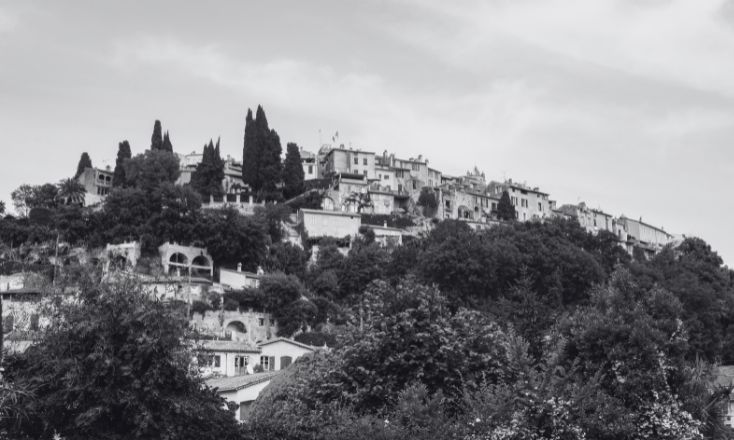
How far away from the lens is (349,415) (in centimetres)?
2633

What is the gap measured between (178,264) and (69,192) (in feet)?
84.3

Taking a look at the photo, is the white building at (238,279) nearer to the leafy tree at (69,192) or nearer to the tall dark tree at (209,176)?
the tall dark tree at (209,176)

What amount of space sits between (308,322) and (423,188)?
159 ft

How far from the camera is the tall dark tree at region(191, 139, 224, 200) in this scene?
331 feet

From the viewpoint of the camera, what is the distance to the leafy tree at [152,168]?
92.9 m

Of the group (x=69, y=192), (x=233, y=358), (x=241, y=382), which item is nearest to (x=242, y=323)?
(x=233, y=358)

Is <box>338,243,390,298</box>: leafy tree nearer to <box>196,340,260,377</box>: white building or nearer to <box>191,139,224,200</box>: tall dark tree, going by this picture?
<box>191,139,224,200</box>: tall dark tree

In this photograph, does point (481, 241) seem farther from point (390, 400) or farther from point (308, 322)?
point (390, 400)

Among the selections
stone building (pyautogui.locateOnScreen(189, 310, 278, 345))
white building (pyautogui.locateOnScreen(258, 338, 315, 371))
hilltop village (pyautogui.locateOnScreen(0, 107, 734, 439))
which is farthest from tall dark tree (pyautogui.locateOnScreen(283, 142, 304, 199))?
white building (pyautogui.locateOnScreen(258, 338, 315, 371))

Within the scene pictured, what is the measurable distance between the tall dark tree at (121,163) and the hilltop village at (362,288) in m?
0.19

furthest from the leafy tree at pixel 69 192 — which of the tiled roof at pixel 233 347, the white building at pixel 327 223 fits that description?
the tiled roof at pixel 233 347

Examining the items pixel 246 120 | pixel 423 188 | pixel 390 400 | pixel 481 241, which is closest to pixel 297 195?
pixel 246 120

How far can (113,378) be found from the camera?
21594 millimetres

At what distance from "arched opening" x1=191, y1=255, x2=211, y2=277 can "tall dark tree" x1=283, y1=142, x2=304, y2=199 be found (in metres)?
25.4
